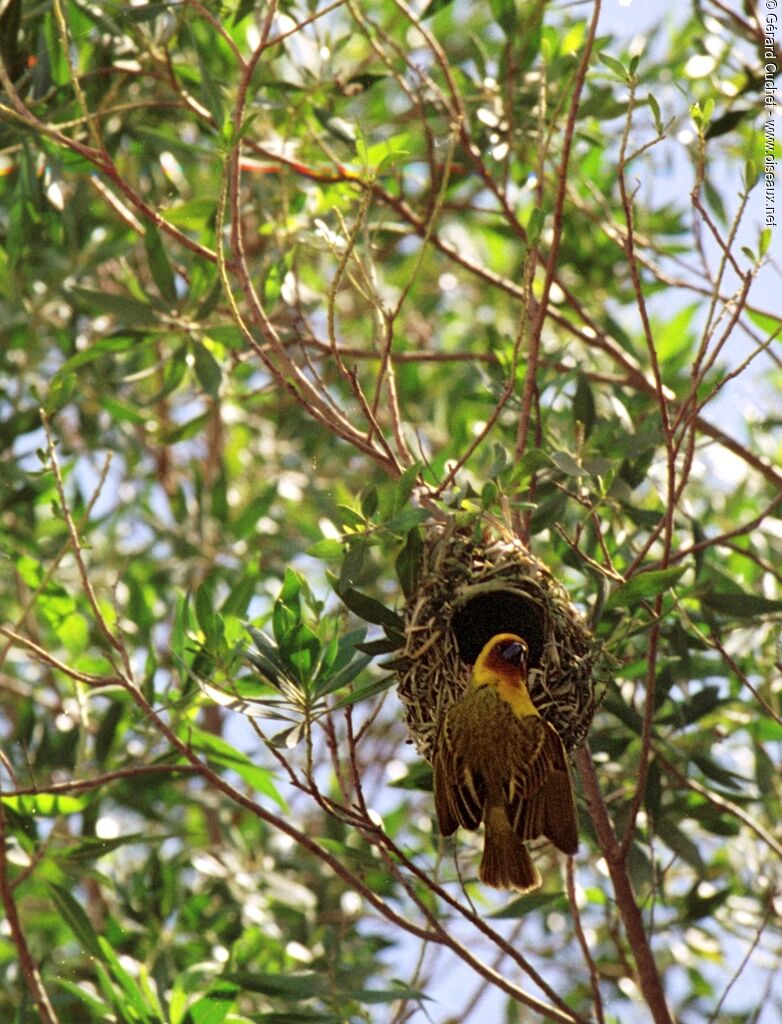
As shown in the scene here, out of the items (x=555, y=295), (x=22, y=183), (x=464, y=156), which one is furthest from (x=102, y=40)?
(x=555, y=295)

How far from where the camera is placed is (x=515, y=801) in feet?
7.69

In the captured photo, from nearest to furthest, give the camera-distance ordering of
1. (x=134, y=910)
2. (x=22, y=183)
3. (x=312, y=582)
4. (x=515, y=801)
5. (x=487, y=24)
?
(x=515, y=801) < (x=22, y=183) < (x=134, y=910) < (x=312, y=582) < (x=487, y=24)

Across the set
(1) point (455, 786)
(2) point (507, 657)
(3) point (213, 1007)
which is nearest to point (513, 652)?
(2) point (507, 657)

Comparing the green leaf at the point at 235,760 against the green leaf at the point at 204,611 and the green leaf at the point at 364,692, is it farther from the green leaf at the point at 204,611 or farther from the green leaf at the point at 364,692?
the green leaf at the point at 364,692

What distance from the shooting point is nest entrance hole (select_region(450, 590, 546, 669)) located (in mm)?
2699

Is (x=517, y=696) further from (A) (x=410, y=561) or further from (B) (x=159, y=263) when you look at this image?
(B) (x=159, y=263)

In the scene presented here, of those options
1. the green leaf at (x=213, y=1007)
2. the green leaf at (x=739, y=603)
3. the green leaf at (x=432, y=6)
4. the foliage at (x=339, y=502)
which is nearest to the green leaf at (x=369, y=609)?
the foliage at (x=339, y=502)

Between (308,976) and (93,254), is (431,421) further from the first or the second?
(308,976)

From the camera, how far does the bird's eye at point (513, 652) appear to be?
248 cm

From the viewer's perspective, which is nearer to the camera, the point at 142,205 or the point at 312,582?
the point at 142,205

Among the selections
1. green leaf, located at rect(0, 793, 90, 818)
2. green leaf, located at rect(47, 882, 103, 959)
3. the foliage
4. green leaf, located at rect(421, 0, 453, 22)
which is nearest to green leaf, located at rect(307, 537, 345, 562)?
the foliage

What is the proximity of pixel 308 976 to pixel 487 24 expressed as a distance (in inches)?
162

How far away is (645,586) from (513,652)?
0.28m

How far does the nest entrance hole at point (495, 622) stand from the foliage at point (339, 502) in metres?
0.14
